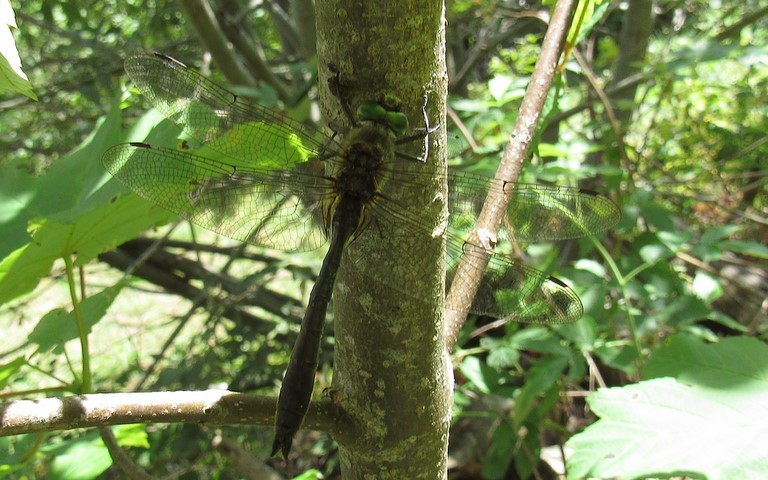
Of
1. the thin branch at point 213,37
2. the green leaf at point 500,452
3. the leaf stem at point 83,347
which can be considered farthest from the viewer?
the thin branch at point 213,37

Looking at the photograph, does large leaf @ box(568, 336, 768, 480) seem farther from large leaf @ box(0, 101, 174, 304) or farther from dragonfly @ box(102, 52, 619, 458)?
large leaf @ box(0, 101, 174, 304)

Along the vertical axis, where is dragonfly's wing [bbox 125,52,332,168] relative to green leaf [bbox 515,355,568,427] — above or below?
above

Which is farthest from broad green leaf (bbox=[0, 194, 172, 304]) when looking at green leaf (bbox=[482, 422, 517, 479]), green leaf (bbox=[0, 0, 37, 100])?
green leaf (bbox=[482, 422, 517, 479])

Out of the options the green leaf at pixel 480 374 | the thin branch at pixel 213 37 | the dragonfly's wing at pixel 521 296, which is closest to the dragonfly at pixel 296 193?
the dragonfly's wing at pixel 521 296

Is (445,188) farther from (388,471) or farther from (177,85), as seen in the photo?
(177,85)

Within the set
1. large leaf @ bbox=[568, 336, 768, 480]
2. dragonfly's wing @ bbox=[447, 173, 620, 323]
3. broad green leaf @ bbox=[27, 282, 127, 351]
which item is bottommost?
large leaf @ bbox=[568, 336, 768, 480]

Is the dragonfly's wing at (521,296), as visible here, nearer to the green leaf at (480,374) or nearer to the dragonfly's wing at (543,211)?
the dragonfly's wing at (543,211)
